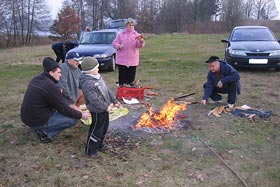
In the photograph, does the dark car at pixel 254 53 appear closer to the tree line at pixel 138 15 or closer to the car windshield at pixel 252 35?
the car windshield at pixel 252 35

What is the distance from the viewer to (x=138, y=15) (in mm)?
59219

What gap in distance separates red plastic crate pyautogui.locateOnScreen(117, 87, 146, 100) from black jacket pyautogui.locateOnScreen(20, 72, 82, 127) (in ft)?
8.05

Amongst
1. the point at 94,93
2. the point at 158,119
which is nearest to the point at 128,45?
the point at 158,119

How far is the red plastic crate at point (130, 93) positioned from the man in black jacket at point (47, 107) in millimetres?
2220

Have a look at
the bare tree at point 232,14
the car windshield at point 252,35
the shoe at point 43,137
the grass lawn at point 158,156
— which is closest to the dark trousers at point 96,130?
the grass lawn at point 158,156

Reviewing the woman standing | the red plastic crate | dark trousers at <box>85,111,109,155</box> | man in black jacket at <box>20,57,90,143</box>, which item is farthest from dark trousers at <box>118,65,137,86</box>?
dark trousers at <box>85,111,109,155</box>

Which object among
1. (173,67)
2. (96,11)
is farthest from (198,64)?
(96,11)

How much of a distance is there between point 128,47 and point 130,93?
3.73 ft

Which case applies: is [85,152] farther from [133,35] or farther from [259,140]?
[133,35]

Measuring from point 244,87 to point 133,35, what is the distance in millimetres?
3405

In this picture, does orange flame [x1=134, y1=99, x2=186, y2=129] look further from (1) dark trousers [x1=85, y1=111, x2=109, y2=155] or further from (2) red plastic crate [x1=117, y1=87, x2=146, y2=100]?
(2) red plastic crate [x1=117, y1=87, x2=146, y2=100]

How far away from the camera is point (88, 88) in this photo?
4102 mm

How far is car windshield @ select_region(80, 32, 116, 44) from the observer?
11891mm

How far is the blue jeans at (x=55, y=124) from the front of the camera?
15.6 feet
